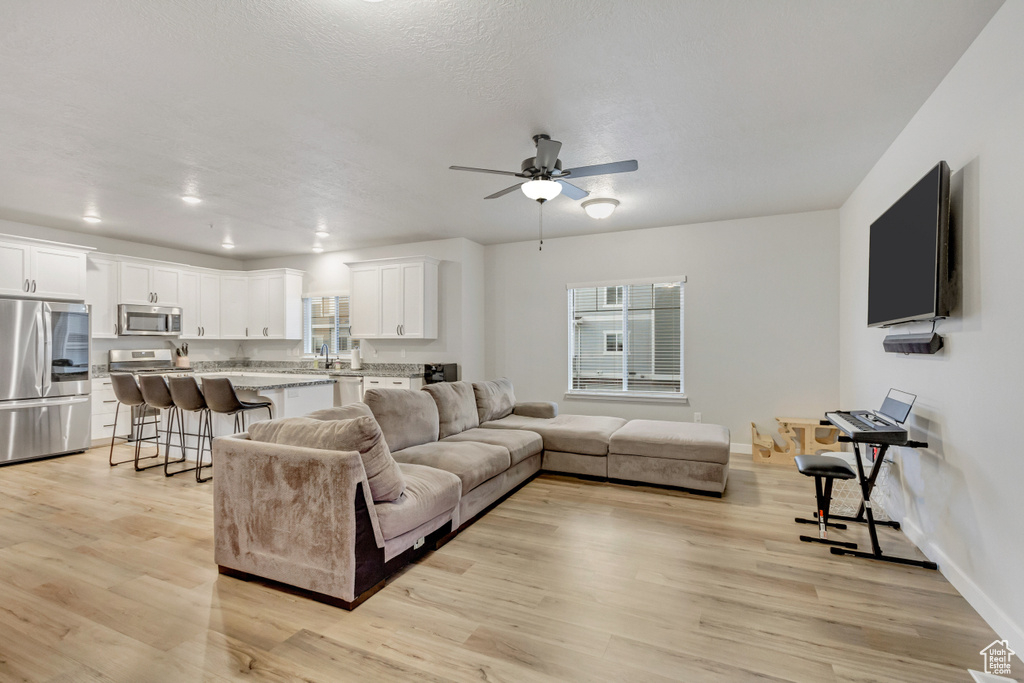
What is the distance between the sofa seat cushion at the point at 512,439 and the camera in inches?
158

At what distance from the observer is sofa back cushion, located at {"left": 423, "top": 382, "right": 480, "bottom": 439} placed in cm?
428

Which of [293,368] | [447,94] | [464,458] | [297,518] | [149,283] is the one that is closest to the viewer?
[297,518]

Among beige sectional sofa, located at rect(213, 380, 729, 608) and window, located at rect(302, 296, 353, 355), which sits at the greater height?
window, located at rect(302, 296, 353, 355)

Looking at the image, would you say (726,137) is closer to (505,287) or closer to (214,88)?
(214,88)

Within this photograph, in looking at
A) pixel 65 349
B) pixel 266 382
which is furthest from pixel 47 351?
pixel 266 382

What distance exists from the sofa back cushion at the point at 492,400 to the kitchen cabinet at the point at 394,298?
1.67 metres

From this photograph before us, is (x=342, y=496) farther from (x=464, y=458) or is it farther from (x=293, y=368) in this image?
(x=293, y=368)

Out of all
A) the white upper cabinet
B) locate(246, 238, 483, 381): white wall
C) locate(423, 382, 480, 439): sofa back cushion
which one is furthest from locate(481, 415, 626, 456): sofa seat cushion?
Result: the white upper cabinet

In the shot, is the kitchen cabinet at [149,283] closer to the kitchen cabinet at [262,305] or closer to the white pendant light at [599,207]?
the kitchen cabinet at [262,305]

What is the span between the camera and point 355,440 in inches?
94.3

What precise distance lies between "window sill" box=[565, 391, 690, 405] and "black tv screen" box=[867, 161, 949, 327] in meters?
2.49

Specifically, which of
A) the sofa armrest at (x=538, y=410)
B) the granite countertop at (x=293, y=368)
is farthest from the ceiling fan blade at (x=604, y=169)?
the granite countertop at (x=293, y=368)

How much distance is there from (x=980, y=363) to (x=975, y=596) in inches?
43.0

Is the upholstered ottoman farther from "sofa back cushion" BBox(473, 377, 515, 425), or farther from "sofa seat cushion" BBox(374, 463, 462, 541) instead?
"sofa seat cushion" BBox(374, 463, 462, 541)
